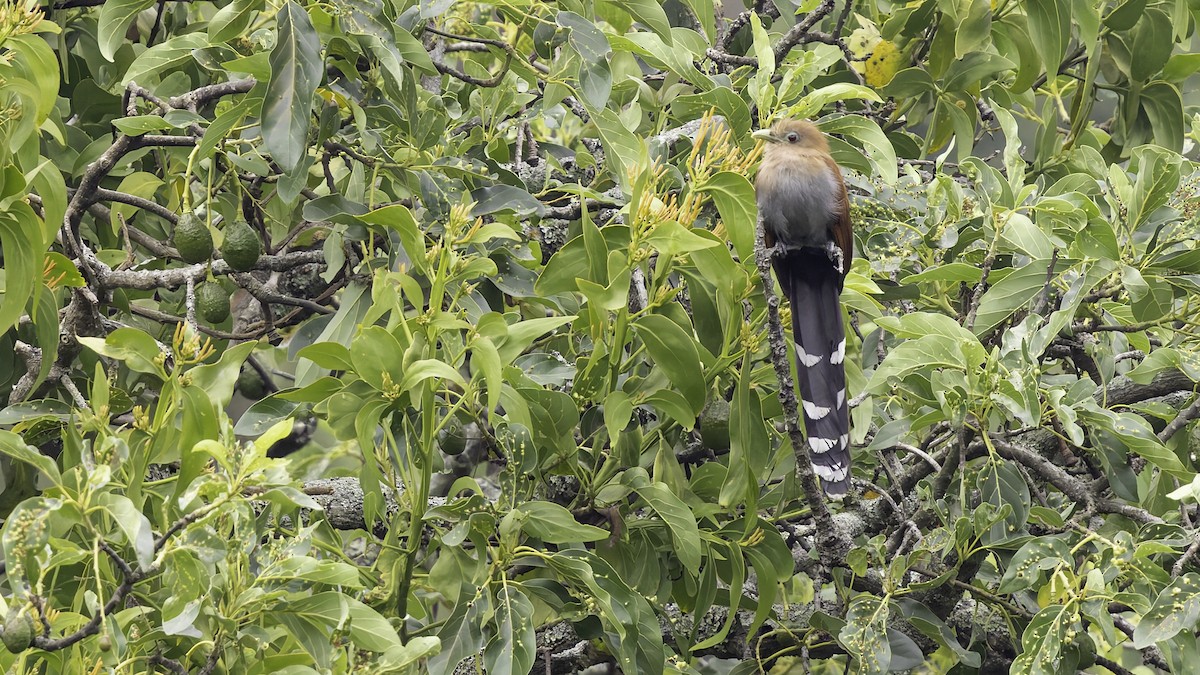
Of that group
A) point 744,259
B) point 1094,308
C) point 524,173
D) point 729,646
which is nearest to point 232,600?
point 744,259

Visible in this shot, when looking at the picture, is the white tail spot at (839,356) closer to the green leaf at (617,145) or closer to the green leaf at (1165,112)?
the green leaf at (617,145)

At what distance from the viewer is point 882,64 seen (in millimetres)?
3447

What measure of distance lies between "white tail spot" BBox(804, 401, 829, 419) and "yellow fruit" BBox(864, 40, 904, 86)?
1262 mm

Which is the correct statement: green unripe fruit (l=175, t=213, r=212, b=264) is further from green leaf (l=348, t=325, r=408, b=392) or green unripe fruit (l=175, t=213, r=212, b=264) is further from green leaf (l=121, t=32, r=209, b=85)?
green leaf (l=348, t=325, r=408, b=392)

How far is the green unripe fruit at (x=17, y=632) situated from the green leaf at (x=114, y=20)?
55.1 inches

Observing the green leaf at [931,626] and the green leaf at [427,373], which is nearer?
the green leaf at [427,373]

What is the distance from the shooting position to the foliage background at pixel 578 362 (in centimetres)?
196

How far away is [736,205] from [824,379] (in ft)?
2.00

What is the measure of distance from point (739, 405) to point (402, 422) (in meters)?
0.68

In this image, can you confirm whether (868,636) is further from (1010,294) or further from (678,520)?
(1010,294)

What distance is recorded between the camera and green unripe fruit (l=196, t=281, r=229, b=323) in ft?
9.39

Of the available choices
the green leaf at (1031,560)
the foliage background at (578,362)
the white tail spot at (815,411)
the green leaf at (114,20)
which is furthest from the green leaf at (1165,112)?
the green leaf at (114,20)

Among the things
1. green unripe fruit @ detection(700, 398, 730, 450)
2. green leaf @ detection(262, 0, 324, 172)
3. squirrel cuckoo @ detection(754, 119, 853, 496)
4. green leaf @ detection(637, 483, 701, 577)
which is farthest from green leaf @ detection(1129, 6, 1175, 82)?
green leaf @ detection(262, 0, 324, 172)

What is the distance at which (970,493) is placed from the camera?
8.25 ft
